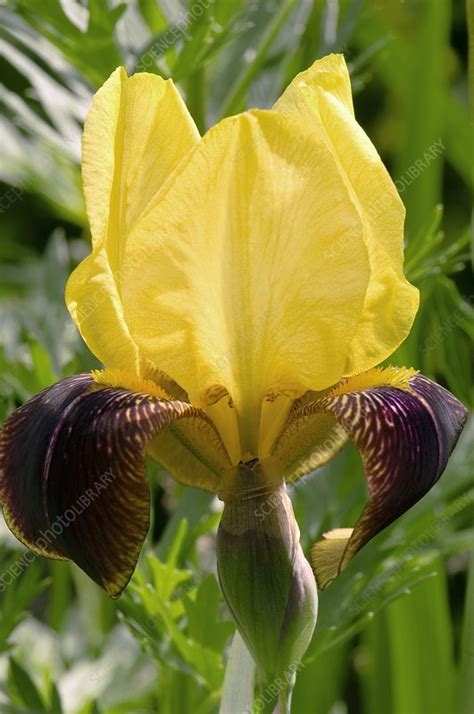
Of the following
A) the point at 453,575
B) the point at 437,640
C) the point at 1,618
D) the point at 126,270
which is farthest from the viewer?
the point at 453,575

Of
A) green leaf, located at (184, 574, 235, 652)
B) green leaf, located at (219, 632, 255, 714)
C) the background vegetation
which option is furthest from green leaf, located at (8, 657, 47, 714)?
green leaf, located at (219, 632, 255, 714)

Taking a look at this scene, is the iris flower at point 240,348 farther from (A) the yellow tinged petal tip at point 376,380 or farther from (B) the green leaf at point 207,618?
(B) the green leaf at point 207,618

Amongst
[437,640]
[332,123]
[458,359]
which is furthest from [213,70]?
[437,640]

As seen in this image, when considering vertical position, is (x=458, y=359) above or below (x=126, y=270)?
below

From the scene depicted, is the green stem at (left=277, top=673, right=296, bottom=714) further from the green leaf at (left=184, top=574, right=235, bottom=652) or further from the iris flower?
the green leaf at (left=184, top=574, right=235, bottom=652)

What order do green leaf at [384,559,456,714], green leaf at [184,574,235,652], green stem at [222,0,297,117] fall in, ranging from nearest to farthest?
1. green leaf at [184,574,235,652]
2. green stem at [222,0,297,117]
3. green leaf at [384,559,456,714]

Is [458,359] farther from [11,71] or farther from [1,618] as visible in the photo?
[11,71]

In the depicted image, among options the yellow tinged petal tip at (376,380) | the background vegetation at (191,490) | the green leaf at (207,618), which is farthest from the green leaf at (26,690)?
the yellow tinged petal tip at (376,380)
